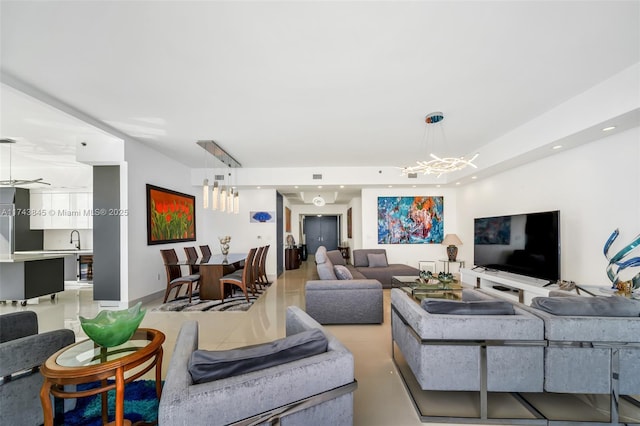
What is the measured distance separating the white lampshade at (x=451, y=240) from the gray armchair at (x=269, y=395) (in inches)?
240

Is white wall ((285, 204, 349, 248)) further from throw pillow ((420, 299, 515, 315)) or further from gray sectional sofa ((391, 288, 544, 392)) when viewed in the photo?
gray sectional sofa ((391, 288, 544, 392))

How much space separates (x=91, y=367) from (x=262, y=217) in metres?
6.09

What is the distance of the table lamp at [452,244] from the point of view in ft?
21.8

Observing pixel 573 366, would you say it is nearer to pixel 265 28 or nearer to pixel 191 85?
pixel 265 28

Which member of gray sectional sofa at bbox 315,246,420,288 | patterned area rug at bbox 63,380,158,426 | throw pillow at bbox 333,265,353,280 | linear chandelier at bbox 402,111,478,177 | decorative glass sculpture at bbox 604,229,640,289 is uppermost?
linear chandelier at bbox 402,111,478,177

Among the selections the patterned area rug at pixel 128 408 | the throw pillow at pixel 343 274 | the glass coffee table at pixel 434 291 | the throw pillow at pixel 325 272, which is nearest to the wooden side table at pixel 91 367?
the patterned area rug at pixel 128 408

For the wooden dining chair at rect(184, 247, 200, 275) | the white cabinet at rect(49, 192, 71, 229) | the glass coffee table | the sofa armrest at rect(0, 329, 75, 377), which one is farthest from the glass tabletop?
the white cabinet at rect(49, 192, 71, 229)

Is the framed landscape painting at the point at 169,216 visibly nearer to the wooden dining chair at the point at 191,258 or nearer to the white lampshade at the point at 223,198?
the wooden dining chair at the point at 191,258

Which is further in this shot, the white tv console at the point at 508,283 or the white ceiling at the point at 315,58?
the white tv console at the point at 508,283

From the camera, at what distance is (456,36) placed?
6.86ft

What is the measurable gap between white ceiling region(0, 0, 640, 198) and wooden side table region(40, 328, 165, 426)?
2233 mm

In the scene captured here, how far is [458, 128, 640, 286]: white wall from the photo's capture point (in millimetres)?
3023

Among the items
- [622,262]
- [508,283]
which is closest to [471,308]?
[622,262]

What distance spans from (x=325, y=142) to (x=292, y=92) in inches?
73.6
